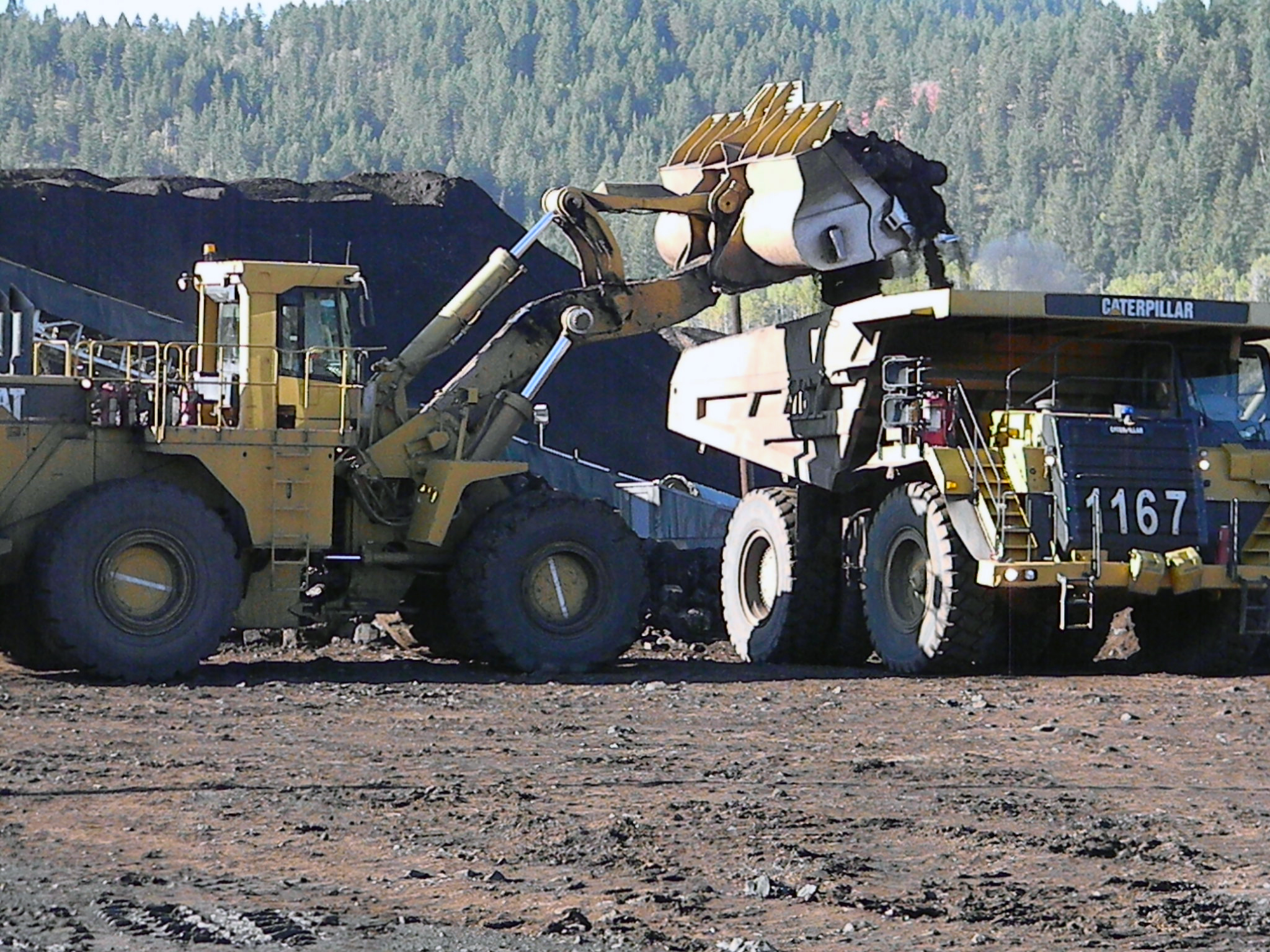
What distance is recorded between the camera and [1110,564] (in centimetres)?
1550

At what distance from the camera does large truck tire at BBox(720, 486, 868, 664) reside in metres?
18.4

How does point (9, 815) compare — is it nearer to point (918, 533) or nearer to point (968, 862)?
point (968, 862)

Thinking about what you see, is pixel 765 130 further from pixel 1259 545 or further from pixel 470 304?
pixel 1259 545

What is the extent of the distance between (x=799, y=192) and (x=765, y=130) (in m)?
0.97

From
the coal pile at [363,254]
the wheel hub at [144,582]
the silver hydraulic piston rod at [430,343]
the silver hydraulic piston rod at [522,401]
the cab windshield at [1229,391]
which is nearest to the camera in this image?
the wheel hub at [144,582]

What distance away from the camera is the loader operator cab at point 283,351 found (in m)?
16.4

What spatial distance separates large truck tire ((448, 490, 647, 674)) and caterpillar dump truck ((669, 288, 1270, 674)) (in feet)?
6.24

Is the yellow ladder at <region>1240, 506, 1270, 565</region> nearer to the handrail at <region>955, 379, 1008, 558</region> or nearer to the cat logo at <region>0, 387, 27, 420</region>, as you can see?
the handrail at <region>955, 379, 1008, 558</region>

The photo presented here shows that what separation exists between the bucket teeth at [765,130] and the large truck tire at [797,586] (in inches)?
114

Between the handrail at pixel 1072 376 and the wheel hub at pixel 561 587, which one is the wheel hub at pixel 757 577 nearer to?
the wheel hub at pixel 561 587

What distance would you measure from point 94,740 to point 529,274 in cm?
3253

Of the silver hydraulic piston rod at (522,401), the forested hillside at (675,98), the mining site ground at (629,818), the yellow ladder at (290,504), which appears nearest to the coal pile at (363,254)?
the silver hydraulic piston rod at (522,401)

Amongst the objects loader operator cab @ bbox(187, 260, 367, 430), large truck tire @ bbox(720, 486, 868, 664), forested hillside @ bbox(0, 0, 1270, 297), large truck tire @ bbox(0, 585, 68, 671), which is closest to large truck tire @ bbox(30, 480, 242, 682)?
large truck tire @ bbox(0, 585, 68, 671)

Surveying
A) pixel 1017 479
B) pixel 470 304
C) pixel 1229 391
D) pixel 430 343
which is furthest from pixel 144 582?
pixel 1229 391
